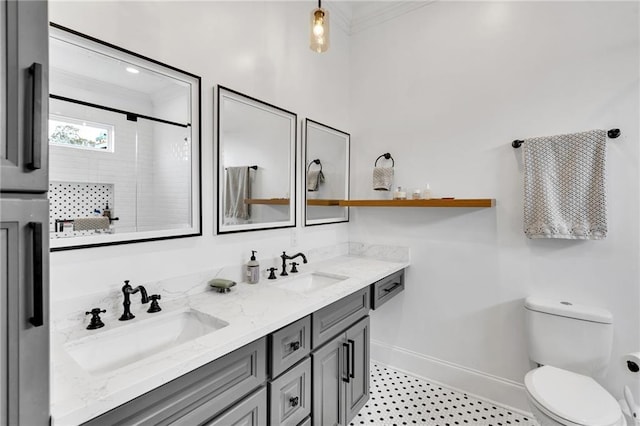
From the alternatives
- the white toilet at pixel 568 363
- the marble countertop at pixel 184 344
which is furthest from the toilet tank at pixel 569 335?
the marble countertop at pixel 184 344

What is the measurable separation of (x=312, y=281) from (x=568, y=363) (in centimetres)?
155

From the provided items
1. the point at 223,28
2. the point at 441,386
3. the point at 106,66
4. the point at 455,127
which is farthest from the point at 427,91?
the point at 441,386

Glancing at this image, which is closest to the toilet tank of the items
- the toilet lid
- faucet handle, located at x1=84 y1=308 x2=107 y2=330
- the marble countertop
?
the toilet lid

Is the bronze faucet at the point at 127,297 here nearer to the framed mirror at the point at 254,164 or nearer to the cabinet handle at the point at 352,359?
the framed mirror at the point at 254,164

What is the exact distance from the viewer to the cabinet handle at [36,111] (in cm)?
62

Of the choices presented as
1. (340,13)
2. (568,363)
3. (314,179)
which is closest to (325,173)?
(314,179)

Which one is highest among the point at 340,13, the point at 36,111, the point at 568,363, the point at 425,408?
the point at 340,13

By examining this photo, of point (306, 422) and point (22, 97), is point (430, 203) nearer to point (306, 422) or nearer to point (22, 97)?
point (306, 422)

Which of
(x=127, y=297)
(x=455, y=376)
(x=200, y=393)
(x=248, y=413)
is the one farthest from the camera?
(x=455, y=376)

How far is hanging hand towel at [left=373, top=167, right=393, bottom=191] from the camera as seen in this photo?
246 centimetres

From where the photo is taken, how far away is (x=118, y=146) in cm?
130

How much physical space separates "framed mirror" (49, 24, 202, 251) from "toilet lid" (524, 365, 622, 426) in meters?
1.88

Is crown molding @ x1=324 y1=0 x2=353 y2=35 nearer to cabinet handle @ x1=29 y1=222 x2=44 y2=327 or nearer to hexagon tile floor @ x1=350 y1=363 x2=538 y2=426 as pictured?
cabinet handle @ x1=29 y1=222 x2=44 y2=327

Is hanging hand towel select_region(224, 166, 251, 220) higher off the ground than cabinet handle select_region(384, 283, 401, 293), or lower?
higher
